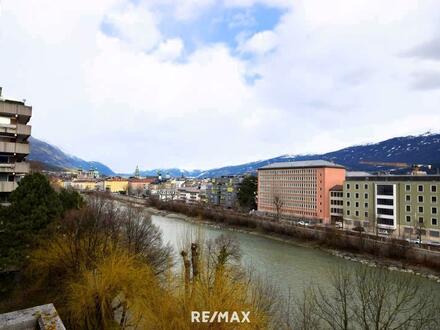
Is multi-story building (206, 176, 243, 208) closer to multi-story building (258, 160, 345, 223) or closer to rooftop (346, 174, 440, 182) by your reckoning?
multi-story building (258, 160, 345, 223)

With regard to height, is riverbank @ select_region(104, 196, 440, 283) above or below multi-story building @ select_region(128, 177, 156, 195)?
below

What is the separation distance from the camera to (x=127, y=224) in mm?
20547

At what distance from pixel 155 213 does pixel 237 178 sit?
72.4 ft

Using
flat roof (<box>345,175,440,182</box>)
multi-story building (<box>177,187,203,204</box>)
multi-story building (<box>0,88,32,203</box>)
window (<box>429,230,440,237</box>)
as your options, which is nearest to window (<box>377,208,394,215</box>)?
flat roof (<box>345,175,440,182</box>)

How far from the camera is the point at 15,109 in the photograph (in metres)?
18.0

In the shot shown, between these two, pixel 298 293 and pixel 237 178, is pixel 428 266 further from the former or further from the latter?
pixel 237 178

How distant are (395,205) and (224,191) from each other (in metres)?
45.7

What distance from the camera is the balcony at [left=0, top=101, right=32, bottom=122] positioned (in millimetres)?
17684

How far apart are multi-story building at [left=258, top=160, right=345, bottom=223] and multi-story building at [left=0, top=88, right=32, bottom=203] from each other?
138 ft

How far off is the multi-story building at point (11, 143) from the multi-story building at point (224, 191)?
180ft

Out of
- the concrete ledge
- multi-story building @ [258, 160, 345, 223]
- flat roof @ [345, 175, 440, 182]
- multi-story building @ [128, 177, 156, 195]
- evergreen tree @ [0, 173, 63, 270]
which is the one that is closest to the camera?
the concrete ledge

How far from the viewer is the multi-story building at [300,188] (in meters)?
50.7

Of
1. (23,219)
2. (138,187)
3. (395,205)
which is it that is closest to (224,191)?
(395,205)

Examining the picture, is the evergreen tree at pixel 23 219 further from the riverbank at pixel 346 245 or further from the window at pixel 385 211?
the window at pixel 385 211
